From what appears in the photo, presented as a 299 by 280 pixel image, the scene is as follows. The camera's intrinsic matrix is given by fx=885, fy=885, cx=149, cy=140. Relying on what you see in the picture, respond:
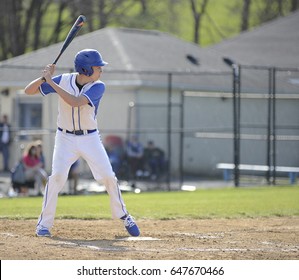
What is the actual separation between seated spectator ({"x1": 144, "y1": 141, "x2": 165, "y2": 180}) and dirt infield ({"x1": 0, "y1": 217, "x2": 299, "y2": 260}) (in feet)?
32.6

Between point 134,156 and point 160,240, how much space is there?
11917 millimetres

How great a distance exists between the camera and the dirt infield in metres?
7.91

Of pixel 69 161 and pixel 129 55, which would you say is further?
pixel 129 55

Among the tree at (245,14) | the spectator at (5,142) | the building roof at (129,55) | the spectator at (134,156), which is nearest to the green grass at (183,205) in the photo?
the spectator at (134,156)

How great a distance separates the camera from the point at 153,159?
21422 millimetres

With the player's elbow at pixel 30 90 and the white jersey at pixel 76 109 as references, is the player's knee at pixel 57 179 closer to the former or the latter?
the white jersey at pixel 76 109

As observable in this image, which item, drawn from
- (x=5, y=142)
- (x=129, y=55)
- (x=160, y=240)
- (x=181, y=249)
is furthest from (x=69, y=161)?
(x=129, y=55)

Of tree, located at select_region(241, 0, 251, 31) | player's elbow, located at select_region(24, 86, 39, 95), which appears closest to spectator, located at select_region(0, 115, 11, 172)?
player's elbow, located at select_region(24, 86, 39, 95)

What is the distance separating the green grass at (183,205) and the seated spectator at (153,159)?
386cm

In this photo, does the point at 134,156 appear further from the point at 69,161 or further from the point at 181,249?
the point at 181,249

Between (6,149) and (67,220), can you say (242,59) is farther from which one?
(67,220)

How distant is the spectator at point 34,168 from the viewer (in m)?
17.5

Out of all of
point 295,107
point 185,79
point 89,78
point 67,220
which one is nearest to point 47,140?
point 185,79

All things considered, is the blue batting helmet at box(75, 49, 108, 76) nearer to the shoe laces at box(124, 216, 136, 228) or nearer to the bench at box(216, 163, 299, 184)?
the shoe laces at box(124, 216, 136, 228)
